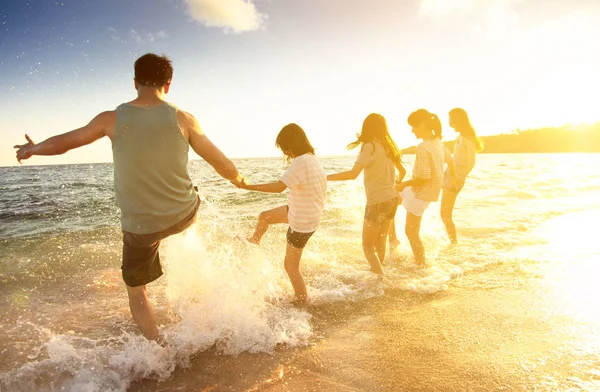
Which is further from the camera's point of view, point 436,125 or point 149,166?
point 436,125

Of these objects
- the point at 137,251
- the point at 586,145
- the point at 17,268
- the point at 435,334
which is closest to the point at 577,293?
the point at 435,334

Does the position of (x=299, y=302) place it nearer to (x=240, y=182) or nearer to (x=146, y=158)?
(x=240, y=182)

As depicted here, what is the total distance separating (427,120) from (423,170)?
0.78 m

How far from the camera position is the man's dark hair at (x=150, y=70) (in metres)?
2.83

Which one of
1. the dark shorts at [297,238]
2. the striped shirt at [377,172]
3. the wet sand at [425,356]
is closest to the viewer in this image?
the wet sand at [425,356]

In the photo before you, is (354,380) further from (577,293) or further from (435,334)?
(577,293)

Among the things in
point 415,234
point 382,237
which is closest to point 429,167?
point 415,234

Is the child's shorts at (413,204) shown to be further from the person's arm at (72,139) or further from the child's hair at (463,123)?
the person's arm at (72,139)

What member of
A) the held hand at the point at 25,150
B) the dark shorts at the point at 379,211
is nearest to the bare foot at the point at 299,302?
the dark shorts at the point at 379,211

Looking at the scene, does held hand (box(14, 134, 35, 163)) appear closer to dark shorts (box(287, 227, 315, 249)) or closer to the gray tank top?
the gray tank top

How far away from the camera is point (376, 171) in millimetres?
5090

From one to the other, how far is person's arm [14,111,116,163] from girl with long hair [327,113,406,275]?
308cm

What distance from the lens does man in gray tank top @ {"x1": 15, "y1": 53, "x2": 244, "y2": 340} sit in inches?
106

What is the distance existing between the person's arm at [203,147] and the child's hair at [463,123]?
17.1 feet
